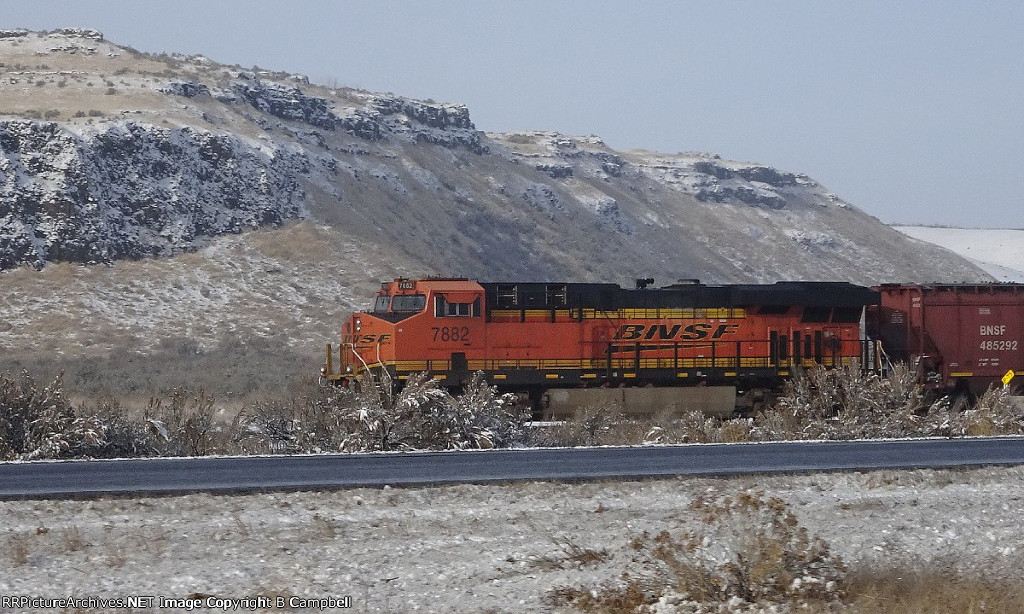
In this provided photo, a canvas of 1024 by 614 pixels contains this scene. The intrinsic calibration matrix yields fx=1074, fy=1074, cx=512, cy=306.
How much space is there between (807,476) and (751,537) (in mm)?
5764

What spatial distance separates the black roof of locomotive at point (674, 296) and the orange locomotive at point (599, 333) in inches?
1.0

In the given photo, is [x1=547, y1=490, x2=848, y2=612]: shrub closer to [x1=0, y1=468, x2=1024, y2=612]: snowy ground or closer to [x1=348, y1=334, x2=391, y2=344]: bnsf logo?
[x1=0, y1=468, x2=1024, y2=612]: snowy ground

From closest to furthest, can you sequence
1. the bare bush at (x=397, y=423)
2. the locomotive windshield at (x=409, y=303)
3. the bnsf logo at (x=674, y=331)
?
the bare bush at (x=397, y=423) → the locomotive windshield at (x=409, y=303) → the bnsf logo at (x=674, y=331)

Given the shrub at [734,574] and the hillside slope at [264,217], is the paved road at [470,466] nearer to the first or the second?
the shrub at [734,574]

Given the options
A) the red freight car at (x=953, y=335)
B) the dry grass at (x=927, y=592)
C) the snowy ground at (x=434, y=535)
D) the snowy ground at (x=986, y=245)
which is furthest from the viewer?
the snowy ground at (x=986, y=245)

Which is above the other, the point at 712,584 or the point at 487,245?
the point at 487,245

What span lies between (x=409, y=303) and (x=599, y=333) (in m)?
4.81

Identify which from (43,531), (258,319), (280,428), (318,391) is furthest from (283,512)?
(258,319)

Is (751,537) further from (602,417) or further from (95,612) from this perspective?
(602,417)

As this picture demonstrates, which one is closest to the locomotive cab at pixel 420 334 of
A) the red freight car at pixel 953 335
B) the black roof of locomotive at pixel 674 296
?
the black roof of locomotive at pixel 674 296

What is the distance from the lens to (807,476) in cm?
1525

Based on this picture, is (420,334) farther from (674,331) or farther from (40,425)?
(40,425)

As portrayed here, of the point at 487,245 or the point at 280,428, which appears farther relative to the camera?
the point at 487,245

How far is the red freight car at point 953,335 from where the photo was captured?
2927 centimetres
